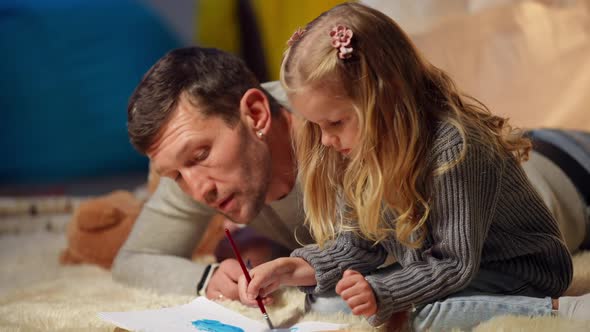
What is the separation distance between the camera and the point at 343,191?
3.73 ft

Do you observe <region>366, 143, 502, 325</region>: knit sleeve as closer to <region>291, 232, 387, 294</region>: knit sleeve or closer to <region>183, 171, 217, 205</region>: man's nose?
<region>291, 232, 387, 294</region>: knit sleeve

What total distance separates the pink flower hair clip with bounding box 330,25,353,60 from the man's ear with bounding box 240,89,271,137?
1.35ft

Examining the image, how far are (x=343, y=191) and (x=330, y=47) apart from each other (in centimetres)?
23

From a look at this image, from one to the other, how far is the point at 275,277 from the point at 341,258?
105 millimetres

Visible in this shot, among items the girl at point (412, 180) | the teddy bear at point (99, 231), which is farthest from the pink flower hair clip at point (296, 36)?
the teddy bear at point (99, 231)

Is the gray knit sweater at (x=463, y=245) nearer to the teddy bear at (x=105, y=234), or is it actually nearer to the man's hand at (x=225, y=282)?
the man's hand at (x=225, y=282)

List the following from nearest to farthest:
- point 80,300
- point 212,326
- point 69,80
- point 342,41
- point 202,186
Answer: point 342,41, point 212,326, point 202,186, point 80,300, point 69,80

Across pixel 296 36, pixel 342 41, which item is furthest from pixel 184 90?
pixel 342 41

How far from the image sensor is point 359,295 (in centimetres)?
103

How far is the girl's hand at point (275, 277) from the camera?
1.17m

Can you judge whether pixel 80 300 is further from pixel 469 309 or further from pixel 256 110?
pixel 469 309

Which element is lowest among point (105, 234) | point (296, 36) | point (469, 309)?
point (105, 234)

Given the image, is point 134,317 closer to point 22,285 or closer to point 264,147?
point 264,147

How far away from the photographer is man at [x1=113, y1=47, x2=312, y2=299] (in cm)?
133
